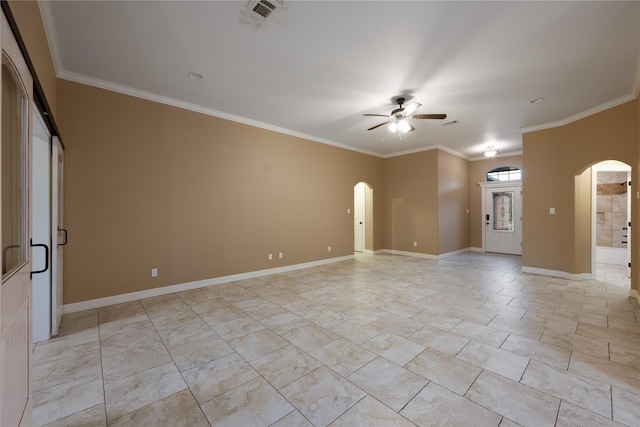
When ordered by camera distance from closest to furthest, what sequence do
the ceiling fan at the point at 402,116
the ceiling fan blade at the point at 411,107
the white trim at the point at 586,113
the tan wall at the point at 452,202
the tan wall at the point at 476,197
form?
the ceiling fan blade at the point at 411,107, the ceiling fan at the point at 402,116, the white trim at the point at 586,113, the tan wall at the point at 452,202, the tan wall at the point at 476,197

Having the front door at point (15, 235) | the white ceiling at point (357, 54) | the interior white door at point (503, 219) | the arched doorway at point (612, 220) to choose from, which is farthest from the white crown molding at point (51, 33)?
the interior white door at point (503, 219)

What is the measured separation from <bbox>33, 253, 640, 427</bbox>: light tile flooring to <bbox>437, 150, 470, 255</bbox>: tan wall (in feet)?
10.9

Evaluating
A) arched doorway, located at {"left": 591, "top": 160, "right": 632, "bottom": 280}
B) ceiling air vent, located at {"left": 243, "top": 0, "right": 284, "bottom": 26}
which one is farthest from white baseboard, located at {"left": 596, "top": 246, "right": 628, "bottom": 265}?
ceiling air vent, located at {"left": 243, "top": 0, "right": 284, "bottom": 26}

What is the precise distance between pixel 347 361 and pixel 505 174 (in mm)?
8284

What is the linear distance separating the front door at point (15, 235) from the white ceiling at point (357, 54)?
1.54 m

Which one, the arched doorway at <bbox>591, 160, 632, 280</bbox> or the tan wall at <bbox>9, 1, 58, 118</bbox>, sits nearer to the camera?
the tan wall at <bbox>9, 1, 58, 118</bbox>

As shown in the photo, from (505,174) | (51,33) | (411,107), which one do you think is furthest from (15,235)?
(505,174)

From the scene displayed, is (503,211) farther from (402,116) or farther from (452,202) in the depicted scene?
(402,116)

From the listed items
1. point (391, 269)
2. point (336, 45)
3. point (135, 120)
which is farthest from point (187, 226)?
point (391, 269)

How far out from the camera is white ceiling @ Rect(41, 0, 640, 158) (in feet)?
7.99

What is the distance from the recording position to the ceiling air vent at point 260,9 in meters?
2.33

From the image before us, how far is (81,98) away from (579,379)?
237 inches

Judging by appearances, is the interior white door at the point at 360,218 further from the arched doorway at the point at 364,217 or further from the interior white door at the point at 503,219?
the interior white door at the point at 503,219

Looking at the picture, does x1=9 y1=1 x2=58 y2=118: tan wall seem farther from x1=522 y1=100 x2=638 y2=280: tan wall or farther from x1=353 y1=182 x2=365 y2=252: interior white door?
x1=353 y1=182 x2=365 y2=252: interior white door
